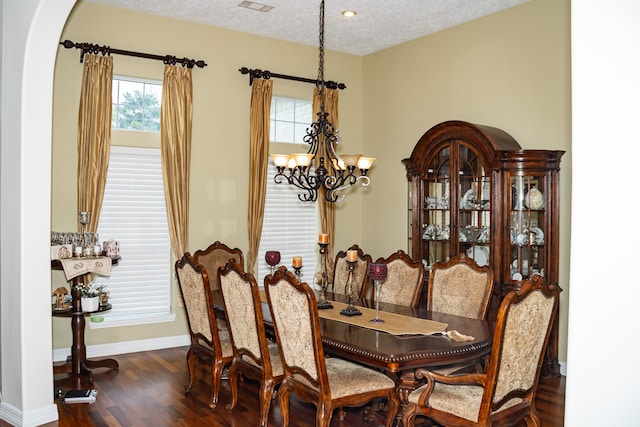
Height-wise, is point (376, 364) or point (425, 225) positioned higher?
point (425, 225)

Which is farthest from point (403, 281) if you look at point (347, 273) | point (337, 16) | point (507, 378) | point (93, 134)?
point (93, 134)

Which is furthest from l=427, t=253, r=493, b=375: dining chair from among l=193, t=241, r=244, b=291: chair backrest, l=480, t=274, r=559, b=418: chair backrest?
l=193, t=241, r=244, b=291: chair backrest

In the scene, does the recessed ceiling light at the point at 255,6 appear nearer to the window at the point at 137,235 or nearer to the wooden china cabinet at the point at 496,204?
the window at the point at 137,235

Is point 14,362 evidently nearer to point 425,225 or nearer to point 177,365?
point 177,365

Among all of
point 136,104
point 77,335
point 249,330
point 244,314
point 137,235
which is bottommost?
point 77,335

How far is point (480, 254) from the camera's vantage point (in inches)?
215

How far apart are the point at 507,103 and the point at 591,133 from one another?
466cm

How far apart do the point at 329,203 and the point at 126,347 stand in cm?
293

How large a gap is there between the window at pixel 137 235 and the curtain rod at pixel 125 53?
96 cm

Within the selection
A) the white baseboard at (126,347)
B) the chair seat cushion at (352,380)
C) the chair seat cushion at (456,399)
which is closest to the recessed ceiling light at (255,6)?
the white baseboard at (126,347)

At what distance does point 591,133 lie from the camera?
127cm

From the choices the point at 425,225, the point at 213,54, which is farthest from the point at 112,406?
the point at 213,54

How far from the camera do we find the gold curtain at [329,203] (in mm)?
7105

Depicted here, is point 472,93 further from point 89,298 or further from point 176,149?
point 89,298
